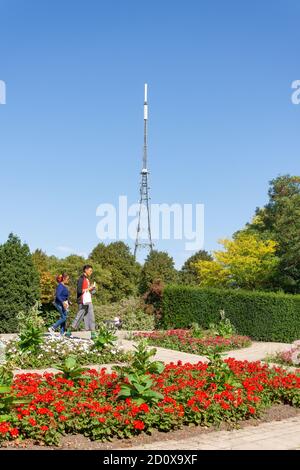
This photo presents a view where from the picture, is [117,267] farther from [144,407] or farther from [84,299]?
[144,407]

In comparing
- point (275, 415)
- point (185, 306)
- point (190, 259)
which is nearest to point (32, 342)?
point (275, 415)

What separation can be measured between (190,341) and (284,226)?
22.9 m

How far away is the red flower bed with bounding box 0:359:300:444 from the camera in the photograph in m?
6.87

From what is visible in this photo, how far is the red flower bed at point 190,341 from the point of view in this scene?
1543 cm

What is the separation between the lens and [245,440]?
707 centimetres

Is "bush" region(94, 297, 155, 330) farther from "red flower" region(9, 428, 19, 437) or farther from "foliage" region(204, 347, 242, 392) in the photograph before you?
"red flower" region(9, 428, 19, 437)

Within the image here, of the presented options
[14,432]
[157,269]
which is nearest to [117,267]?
[157,269]

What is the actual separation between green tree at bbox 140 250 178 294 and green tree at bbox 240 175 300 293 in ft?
19.9

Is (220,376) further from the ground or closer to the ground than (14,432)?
further from the ground

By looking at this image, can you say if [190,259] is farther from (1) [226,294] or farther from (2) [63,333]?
(2) [63,333]

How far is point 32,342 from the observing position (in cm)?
1240

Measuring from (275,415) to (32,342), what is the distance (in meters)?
5.65

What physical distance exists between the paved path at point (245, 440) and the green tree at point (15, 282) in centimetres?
1183

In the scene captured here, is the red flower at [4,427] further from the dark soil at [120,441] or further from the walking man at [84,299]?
the walking man at [84,299]
